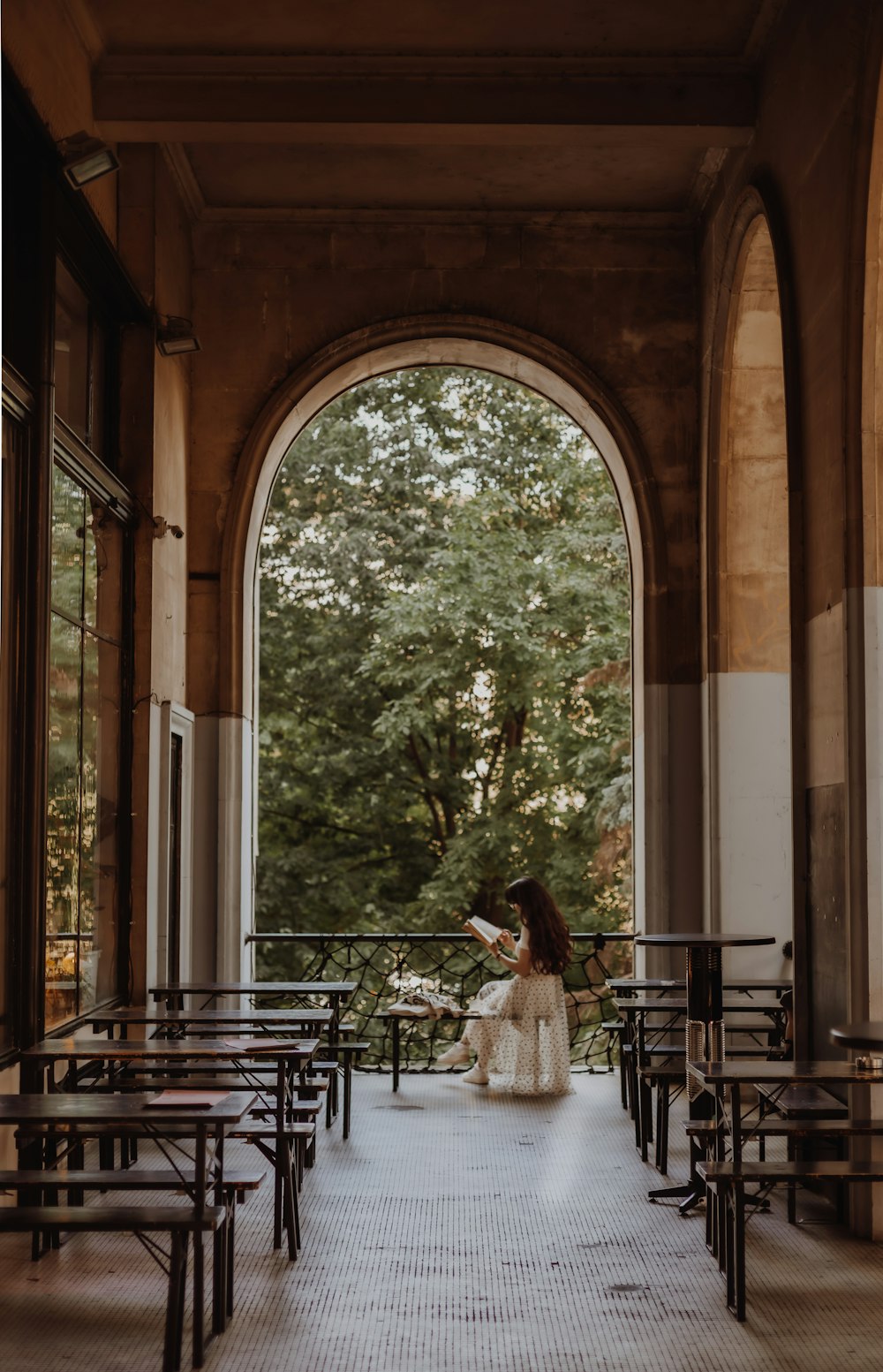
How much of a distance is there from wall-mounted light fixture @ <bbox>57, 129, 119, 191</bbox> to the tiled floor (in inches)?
175

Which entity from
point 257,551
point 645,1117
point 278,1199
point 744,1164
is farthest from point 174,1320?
point 257,551

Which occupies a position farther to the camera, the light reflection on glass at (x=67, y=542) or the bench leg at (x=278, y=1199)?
the light reflection on glass at (x=67, y=542)

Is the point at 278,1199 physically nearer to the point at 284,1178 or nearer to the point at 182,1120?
the point at 284,1178

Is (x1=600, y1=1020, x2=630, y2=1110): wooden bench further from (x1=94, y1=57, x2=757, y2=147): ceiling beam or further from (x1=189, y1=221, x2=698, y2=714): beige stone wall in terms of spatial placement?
(x1=94, y1=57, x2=757, y2=147): ceiling beam

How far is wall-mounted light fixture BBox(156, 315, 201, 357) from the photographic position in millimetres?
8312

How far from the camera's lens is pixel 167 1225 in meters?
3.90

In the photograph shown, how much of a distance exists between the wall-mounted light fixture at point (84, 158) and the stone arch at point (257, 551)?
2.92 m

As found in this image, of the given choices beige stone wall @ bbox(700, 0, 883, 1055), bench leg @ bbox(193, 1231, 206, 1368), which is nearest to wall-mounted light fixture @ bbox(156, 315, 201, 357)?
beige stone wall @ bbox(700, 0, 883, 1055)

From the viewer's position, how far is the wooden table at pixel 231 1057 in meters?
5.04

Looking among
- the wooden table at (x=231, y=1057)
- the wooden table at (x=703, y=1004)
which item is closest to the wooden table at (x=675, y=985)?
the wooden table at (x=703, y=1004)

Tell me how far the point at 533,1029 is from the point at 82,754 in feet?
10.2

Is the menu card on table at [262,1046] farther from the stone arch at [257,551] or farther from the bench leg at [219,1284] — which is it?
the stone arch at [257,551]

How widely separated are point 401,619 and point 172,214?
28.7ft

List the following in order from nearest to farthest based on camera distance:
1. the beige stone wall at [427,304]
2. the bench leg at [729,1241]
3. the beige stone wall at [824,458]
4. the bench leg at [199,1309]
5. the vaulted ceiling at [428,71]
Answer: the bench leg at [199,1309] → the bench leg at [729,1241] → the beige stone wall at [824,458] → the vaulted ceiling at [428,71] → the beige stone wall at [427,304]
